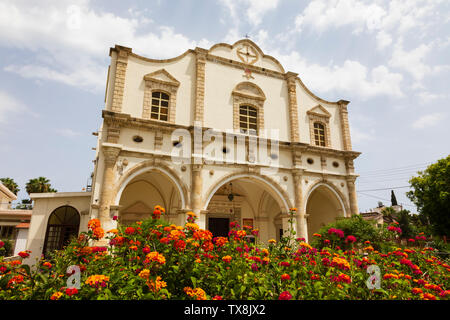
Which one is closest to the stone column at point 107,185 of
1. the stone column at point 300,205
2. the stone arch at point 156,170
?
the stone arch at point 156,170

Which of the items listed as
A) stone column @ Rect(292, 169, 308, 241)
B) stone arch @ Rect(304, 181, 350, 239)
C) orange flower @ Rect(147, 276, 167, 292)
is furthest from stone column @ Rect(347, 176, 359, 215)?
orange flower @ Rect(147, 276, 167, 292)

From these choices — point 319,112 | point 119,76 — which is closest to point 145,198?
point 119,76

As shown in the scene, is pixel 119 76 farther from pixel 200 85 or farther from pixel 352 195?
pixel 352 195

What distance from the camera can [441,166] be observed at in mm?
18078

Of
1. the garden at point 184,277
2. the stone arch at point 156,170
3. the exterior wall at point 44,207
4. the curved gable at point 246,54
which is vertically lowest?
the garden at point 184,277

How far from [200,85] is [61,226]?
10083mm

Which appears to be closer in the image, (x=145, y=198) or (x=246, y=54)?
(x=145, y=198)

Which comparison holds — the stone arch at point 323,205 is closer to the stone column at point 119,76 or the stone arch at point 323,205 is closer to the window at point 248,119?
the window at point 248,119

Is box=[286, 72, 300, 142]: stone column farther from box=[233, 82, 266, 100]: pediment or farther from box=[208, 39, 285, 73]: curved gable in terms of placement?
box=[233, 82, 266, 100]: pediment

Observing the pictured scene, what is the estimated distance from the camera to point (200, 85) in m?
13.0

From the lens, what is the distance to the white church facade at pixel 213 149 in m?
11.3

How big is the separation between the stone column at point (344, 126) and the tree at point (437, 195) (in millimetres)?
7115
